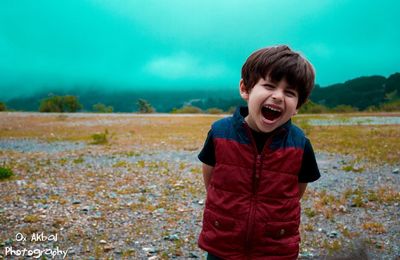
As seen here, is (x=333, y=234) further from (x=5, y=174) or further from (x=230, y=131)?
(x=5, y=174)

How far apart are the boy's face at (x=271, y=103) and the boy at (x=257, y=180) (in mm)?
53

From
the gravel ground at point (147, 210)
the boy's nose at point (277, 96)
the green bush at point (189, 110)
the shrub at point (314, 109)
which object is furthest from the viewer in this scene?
the green bush at point (189, 110)

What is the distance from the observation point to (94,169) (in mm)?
11523

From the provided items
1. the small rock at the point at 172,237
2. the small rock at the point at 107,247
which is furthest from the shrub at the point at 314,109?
the small rock at the point at 107,247

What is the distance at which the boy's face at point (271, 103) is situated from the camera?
2.58 meters

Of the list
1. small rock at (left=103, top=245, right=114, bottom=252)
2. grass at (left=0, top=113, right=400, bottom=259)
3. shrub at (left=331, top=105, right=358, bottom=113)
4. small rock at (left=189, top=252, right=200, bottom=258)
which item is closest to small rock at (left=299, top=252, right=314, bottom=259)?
grass at (left=0, top=113, right=400, bottom=259)

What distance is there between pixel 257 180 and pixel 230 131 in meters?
0.42

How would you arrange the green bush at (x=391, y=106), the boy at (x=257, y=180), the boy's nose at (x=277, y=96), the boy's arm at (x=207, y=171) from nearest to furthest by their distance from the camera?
the boy's nose at (x=277, y=96), the boy at (x=257, y=180), the boy's arm at (x=207, y=171), the green bush at (x=391, y=106)

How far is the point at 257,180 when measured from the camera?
283 centimetres

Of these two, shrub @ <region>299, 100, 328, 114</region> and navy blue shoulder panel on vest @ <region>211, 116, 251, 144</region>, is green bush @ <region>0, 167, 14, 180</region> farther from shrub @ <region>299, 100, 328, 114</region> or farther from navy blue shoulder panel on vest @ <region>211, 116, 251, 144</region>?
shrub @ <region>299, 100, 328, 114</region>

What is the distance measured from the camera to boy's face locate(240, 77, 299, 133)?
258 cm

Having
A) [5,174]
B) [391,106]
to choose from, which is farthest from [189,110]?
[5,174]

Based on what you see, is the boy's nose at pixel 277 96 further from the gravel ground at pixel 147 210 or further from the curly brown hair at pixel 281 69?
the gravel ground at pixel 147 210

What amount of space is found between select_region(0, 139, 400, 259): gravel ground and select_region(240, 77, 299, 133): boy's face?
328 cm
